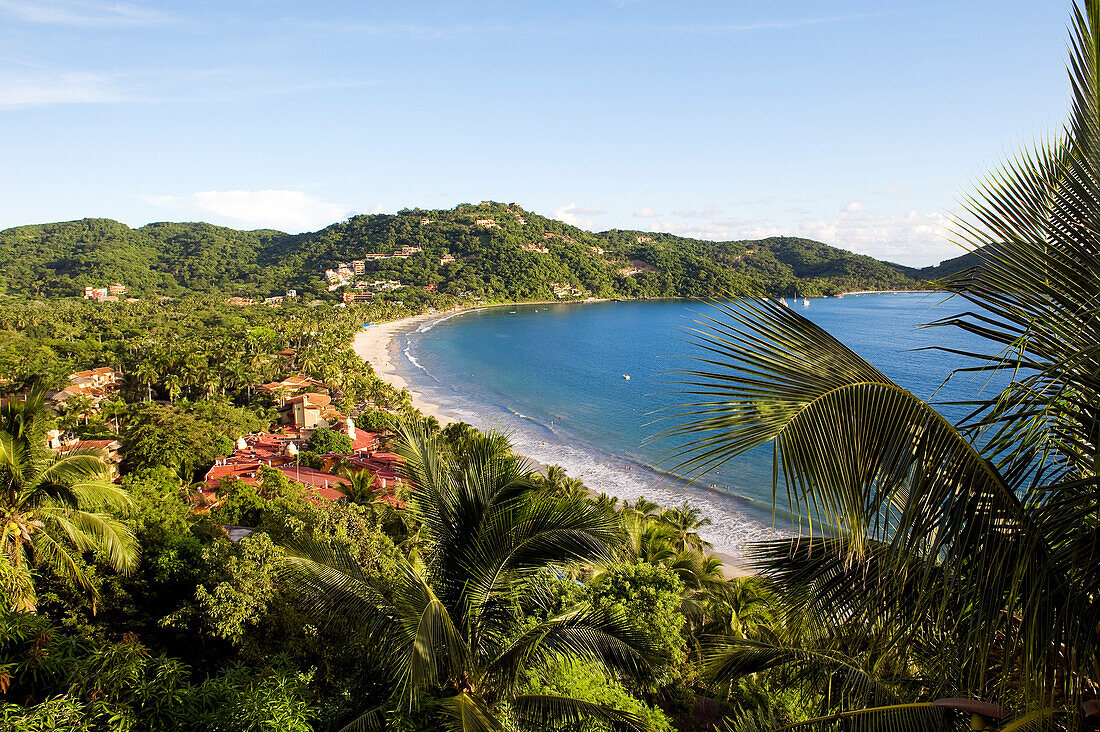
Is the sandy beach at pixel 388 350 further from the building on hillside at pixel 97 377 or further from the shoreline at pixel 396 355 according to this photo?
the building on hillside at pixel 97 377

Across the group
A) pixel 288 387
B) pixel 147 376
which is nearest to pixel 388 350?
pixel 288 387

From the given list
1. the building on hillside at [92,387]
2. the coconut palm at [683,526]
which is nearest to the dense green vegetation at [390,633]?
the coconut palm at [683,526]

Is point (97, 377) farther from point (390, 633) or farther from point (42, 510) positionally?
point (390, 633)

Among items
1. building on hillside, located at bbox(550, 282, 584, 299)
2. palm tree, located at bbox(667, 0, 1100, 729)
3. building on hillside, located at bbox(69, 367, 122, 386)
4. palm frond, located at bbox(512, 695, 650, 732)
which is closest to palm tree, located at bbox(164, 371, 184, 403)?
building on hillside, located at bbox(69, 367, 122, 386)

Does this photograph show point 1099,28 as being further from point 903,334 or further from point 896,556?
point 903,334

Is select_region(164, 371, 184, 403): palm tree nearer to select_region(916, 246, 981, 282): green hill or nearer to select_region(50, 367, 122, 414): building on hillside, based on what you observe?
select_region(50, 367, 122, 414): building on hillside
